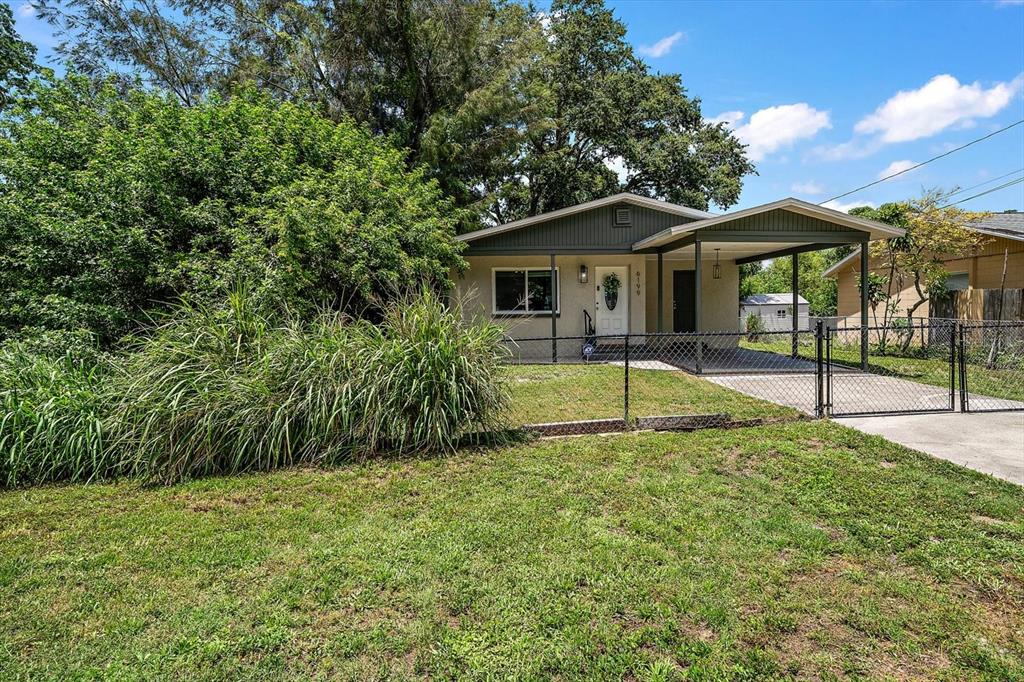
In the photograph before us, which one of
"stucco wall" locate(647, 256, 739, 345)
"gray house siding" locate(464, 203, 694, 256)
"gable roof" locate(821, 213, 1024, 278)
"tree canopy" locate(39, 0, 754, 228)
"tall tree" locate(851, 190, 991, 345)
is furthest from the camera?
"tree canopy" locate(39, 0, 754, 228)

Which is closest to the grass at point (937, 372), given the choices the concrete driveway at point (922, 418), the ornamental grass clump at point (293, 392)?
the concrete driveway at point (922, 418)

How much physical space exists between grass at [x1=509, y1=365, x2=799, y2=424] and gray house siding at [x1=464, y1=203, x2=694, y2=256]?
3.32m

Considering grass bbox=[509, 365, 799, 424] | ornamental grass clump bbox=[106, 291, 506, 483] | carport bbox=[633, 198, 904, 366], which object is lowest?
grass bbox=[509, 365, 799, 424]

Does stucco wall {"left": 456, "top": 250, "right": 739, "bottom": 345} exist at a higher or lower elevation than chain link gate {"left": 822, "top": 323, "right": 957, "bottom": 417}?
higher

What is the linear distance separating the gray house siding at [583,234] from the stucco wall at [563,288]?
0.88m

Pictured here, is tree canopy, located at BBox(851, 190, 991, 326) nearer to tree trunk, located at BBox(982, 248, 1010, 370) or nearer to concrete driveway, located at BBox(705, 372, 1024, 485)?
tree trunk, located at BBox(982, 248, 1010, 370)

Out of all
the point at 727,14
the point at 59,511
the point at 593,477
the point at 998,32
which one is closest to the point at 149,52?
the point at 727,14

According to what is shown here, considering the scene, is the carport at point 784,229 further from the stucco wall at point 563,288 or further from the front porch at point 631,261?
the stucco wall at point 563,288

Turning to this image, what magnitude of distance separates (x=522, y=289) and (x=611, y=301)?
2.36m

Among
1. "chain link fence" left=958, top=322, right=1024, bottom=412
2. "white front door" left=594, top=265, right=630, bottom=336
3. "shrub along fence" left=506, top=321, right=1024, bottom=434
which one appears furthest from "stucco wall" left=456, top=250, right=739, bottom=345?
"chain link fence" left=958, top=322, right=1024, bottom=412

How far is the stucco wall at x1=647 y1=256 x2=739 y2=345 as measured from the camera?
14312mm

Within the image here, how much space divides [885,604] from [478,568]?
1.95m

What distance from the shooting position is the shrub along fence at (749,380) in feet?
19.8

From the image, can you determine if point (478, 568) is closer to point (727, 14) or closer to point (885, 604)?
point (885, 604)
